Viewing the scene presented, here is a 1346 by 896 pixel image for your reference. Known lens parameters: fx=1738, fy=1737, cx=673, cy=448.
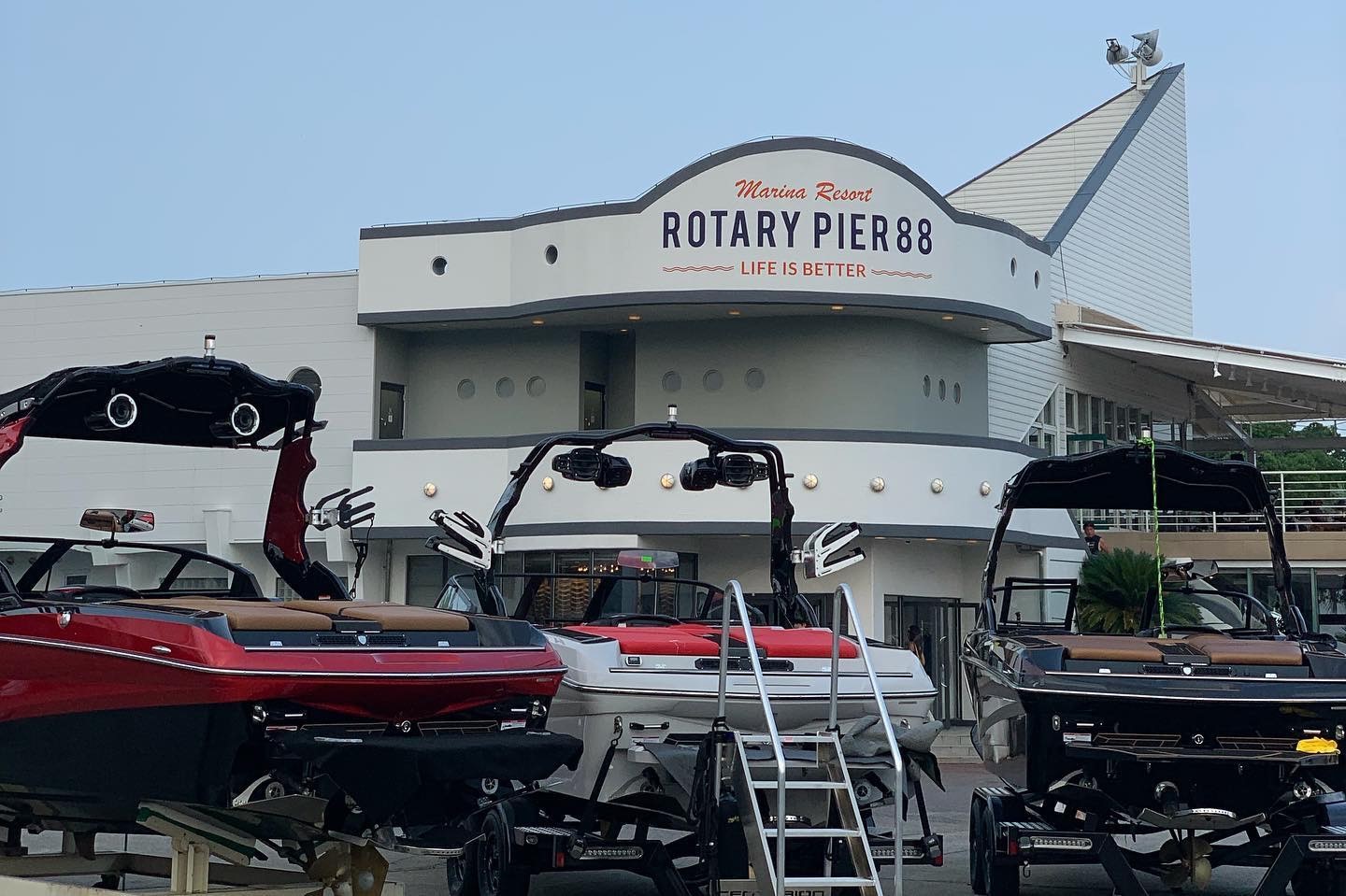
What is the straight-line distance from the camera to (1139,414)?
115 feet

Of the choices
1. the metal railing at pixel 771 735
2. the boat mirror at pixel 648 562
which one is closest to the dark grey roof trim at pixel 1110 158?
the boat mirror at pixel 648 562

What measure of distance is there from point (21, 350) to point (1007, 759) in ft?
79.5

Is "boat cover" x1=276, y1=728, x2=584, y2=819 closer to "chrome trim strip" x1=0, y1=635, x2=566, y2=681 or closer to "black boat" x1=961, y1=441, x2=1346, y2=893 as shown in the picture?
"chrome trim strip" x1=0, y1=635, x2=566, y2=681

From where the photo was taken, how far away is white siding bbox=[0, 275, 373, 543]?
28016 mm

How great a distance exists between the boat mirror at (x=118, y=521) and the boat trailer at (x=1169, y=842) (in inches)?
200

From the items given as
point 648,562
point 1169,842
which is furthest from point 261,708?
point 648,562

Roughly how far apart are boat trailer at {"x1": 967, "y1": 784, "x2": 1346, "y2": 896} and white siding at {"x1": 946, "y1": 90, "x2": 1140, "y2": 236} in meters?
26.7

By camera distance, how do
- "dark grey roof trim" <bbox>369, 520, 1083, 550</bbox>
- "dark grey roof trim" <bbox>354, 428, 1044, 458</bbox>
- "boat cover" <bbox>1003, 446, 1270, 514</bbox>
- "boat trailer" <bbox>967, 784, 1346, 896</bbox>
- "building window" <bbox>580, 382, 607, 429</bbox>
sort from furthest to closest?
"building window" <bbox>580, 382, 607, 429</bbox> → "dark grey roof trim" <bbox>354, 428, 1044, 458</bbox> → "dark grey roof trim" <bbox>369, 520, 1083, 550</bbox> → "boat cover" <bbox>1003, 446, 1270, 514</bbox> → "boat trailer" <bbox>967, 784, 1346, 896</bbox>

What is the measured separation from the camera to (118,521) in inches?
384

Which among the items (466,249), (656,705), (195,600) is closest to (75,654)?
(195,600)

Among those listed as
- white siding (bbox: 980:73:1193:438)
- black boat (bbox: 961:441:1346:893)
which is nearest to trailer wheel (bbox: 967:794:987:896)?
black boat (bbox: 961:441:1346:893)

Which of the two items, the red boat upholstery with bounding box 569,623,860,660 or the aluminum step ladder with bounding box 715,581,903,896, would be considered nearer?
the aluminum step ladder with bounding box 715,581,903,896

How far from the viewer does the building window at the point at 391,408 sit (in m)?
28.5

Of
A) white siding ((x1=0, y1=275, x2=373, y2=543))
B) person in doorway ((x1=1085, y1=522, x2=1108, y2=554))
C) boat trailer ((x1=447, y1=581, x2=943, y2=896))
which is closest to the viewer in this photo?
boat trailer ((x1=447, y1=581, x2=943, y2=896))
